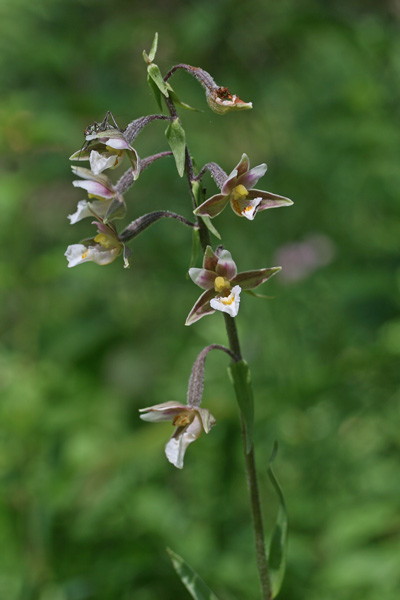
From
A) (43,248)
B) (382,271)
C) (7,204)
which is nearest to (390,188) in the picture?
(382,271)

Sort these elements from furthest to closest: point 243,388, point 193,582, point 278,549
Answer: point 278,549
point 193,582
point 243,388

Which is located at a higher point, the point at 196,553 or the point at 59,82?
the point at 59,82

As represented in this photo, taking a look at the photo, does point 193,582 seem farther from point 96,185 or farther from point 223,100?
point 223,100

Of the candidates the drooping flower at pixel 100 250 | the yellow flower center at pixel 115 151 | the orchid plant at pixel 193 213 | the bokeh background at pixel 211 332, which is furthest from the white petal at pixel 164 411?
the bokeh background at pixel 211 332

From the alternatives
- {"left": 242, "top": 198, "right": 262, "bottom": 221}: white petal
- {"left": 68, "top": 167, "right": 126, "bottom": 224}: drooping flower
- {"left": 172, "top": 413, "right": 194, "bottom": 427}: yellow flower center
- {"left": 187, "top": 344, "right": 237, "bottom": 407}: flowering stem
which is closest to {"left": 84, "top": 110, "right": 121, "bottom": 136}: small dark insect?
{"left": 68, "top": 167, "right": 126, "bottom": 224}: drooping flower

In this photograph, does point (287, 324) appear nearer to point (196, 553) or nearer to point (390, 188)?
point (390, 188)

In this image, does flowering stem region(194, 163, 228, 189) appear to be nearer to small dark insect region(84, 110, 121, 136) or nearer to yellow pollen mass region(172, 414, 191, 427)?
small dark insect region(84, 110, 121, 136)

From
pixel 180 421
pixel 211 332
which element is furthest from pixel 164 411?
pixel 211 332
